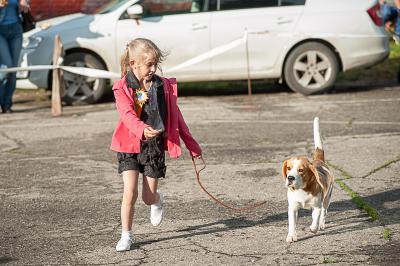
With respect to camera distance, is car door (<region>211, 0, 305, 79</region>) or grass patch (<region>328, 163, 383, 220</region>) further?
car door (<region>211, 0, 305, 79</region>)

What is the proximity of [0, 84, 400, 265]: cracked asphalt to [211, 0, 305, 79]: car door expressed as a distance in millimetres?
854

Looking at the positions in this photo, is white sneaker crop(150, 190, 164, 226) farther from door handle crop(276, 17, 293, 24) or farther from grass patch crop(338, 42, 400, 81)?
grass patch crop(338, 42, 400, 81)

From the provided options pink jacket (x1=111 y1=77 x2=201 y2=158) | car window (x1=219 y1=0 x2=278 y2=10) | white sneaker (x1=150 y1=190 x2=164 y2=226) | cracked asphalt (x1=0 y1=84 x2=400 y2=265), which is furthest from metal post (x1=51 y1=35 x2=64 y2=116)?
pink jacket (x1=111 y1=77 x2=201 y2=158)

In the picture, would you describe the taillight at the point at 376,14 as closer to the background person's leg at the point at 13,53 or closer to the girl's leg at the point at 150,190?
the background person's leg at the point at 13,53

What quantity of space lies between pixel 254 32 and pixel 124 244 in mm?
8114

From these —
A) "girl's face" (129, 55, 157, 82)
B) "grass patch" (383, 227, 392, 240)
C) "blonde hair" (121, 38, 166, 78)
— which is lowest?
"grass patch" (383, 227, 392, 240)

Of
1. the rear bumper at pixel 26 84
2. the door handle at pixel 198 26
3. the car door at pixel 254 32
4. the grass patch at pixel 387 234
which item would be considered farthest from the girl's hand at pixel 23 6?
the grass patch at pixel 387 234

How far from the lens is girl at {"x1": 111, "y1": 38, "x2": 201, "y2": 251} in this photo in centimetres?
622

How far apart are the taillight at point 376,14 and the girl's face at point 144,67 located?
8548mm

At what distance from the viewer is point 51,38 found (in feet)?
46.0

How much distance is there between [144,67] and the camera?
6215 mm

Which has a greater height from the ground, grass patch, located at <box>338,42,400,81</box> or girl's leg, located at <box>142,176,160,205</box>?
girl's leg, located at <box>142,176,160,205</box>

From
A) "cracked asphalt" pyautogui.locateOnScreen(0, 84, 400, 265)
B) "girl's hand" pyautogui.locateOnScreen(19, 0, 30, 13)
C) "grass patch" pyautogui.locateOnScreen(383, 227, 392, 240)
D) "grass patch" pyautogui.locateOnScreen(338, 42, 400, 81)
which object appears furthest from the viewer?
"grass patch" pyautogui.locateOnScreen(338, 42, 400, 81)

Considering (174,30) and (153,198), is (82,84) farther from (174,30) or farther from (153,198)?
(153,198)
